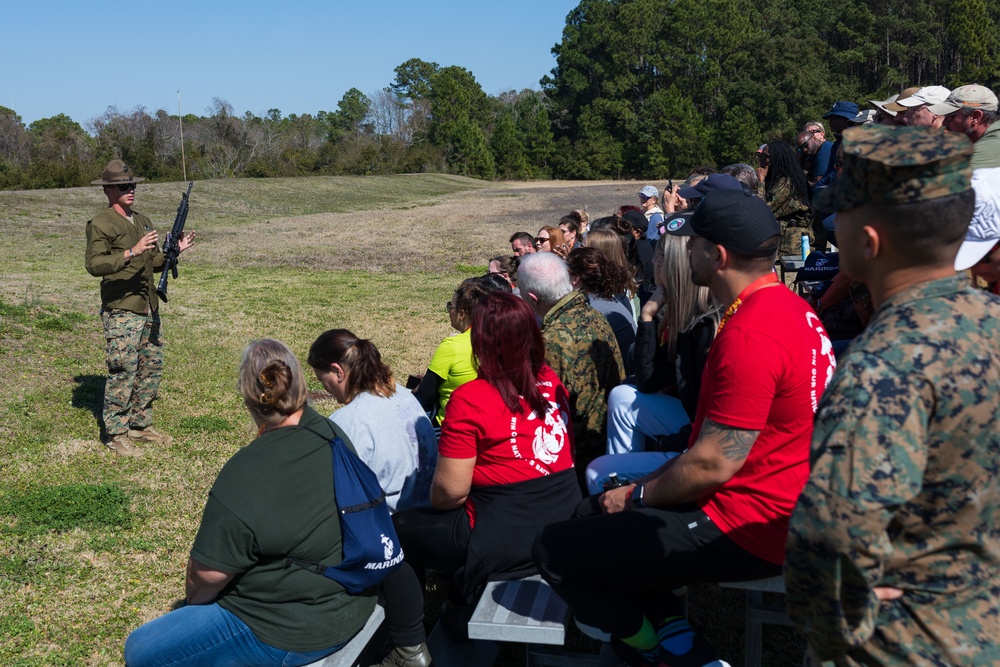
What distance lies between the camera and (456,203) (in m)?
46.6

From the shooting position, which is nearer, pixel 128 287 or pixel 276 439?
pixel 276 439

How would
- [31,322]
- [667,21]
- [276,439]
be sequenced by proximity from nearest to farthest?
[276,439]
[31,322]
[667,21]

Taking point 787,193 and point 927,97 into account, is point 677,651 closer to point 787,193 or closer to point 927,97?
point 927,97

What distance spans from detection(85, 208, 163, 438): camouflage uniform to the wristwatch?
5.27 metres

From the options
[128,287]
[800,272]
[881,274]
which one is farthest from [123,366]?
[881,274]

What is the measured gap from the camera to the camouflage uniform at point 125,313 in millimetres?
6977

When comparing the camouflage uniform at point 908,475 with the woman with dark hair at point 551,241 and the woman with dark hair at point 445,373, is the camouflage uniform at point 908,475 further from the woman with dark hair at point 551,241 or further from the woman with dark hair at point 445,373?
the woman with dark hair at point 551,241

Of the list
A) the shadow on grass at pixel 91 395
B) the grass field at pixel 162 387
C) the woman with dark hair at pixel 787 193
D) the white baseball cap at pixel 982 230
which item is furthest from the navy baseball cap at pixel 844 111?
the shadow on grass at pixel 91 395

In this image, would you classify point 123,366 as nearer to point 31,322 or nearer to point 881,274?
point 31,322

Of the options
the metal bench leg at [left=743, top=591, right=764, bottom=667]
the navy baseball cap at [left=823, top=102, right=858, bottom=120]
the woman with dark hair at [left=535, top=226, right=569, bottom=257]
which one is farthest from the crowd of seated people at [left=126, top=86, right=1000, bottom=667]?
the woman with dark hair at [left=535, top=226, right=569, bottom=257]

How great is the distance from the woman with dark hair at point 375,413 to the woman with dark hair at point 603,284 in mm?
1906

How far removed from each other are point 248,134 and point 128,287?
66914mm

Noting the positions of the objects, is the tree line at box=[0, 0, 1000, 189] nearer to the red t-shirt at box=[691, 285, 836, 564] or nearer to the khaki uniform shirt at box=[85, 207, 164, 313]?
the khaki uniform shirt at box=[85, 207, 164, 313]

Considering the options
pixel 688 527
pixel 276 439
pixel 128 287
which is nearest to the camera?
pixel 688 527
